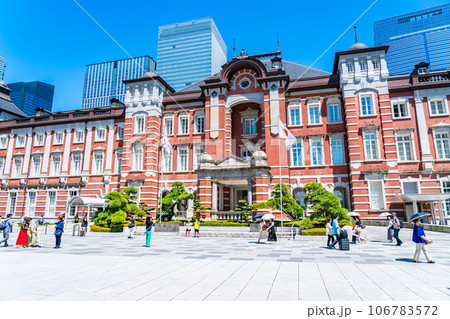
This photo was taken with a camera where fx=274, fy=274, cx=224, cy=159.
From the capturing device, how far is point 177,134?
102ft

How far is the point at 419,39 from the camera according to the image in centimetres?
11756

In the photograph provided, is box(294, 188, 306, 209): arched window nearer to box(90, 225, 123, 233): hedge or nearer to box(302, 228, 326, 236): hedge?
box(302, 228, 326, 236): hedge

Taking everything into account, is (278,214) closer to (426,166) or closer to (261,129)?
(261,129)

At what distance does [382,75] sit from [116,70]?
339 feet

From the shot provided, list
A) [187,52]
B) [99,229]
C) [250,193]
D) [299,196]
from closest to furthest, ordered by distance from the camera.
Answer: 1. [99,229]
2. [250,193]
3. [299,196]
4. [187,52]

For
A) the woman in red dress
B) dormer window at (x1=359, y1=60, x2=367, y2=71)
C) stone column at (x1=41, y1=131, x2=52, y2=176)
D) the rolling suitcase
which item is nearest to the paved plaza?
the rolling suitcase

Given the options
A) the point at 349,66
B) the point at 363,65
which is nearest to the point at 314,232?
the point at 349,66

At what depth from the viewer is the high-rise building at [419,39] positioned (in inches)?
4510

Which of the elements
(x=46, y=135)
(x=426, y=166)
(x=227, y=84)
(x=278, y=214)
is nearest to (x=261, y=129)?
(x=227, y=84)

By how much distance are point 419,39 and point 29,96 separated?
161146 millimetres

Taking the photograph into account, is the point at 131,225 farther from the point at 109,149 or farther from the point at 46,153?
the point at 46,153

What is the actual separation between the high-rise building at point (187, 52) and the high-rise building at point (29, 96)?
4885 cm

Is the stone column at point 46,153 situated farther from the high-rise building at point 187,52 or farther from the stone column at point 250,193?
the high-rise building at point 187,52

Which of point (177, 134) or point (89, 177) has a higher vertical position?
point (177, 134)
